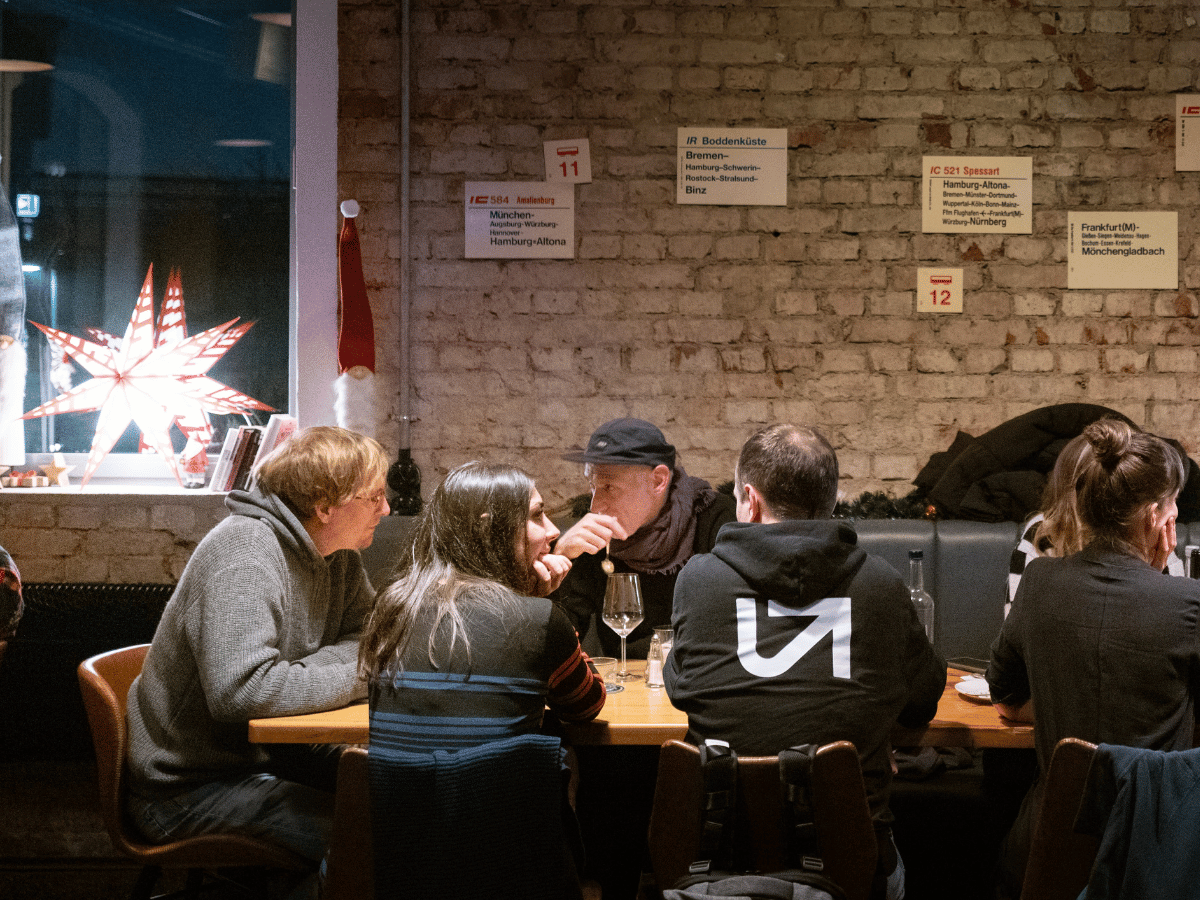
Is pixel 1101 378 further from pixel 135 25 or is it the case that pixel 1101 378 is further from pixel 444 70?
pixel 135 25

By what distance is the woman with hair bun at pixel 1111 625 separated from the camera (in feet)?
5.73

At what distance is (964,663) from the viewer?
2.52 m

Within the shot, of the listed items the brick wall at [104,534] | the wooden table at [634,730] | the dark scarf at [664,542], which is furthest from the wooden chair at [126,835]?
the brick wall at [104,534]

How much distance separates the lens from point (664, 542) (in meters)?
2.88

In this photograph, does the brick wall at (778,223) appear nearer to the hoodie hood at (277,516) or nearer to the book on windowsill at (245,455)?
the book on windowsill at (245,455)

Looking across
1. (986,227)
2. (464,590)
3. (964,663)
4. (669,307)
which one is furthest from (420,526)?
(986,227)

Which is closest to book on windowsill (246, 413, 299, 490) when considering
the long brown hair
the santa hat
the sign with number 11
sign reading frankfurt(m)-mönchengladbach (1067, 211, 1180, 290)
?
the santa hat

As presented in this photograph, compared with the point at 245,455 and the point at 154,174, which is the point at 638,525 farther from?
the point at 154,174

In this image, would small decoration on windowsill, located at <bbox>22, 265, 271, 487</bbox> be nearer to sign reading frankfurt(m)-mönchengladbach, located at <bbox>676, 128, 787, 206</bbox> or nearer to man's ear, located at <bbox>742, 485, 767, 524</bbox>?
sign reading frankfurt(m)-mönchengladbach, located at <bbox>676, 128, 787, 206</bbox>

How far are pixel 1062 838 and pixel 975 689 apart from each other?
2.08 feet

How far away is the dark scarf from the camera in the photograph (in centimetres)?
288

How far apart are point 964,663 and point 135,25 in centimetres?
363

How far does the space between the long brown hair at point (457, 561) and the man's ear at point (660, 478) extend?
1.03 meters

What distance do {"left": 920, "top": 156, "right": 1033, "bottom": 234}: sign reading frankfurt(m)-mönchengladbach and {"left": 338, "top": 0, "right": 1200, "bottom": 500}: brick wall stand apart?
0.17 feet
